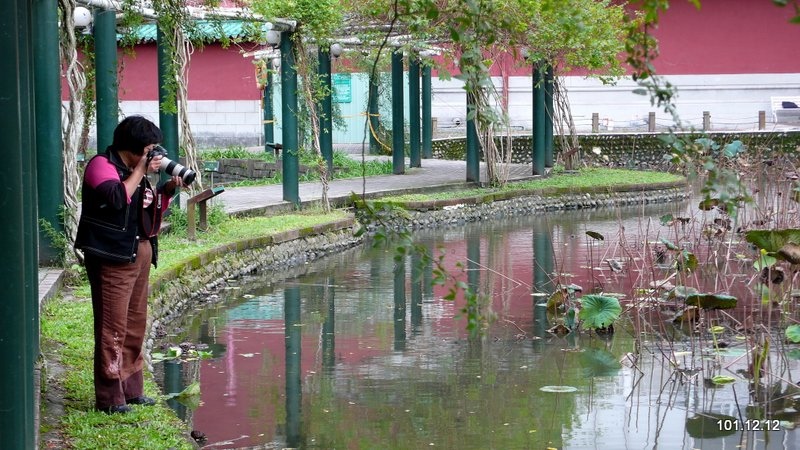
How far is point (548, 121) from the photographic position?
75.8 ft

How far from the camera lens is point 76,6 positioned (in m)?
9.65

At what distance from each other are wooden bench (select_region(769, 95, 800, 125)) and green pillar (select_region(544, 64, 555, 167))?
30.8ft

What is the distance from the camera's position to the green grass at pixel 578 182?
59.4ft

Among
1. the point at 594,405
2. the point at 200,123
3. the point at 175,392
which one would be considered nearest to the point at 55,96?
the point at 175,392

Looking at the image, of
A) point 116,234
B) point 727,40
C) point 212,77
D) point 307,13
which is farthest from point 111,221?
point 727,40

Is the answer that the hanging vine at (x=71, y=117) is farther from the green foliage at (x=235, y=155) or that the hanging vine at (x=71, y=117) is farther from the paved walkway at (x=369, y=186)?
the green foliage at (x=235, y=155)

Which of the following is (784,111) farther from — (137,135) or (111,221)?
(111,221)

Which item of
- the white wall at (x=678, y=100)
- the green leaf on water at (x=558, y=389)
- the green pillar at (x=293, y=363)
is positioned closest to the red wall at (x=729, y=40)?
the white wall at (x=678, y=100)

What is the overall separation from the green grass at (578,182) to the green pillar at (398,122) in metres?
2.09

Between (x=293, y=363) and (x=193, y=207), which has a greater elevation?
(x=193, y=207)

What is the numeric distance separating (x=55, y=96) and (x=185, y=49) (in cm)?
360

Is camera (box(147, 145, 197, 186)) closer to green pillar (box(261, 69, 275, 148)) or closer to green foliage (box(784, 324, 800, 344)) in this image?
green foliage (box(784, 324, 800, 344))

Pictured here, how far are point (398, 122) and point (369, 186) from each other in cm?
278

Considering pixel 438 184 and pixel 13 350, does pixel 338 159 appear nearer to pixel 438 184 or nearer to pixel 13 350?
pixel 438 184
